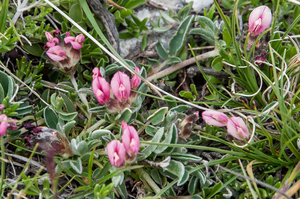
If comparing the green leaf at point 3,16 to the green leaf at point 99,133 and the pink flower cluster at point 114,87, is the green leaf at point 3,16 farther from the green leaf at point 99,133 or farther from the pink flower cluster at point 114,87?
the green leaf at point 99,133

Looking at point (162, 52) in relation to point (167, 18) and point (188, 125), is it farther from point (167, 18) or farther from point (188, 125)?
point (188, 125)

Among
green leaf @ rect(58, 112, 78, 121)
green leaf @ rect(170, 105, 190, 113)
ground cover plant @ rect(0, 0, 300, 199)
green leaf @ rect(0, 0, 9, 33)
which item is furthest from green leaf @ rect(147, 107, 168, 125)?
green leaf @ rect(0, 0, 9, 33)

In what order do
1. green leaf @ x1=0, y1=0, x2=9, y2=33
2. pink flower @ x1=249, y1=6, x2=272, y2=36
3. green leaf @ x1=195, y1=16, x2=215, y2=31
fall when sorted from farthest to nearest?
green leaf @ x1=195, y1=16, x2=215, y2=31, pink flower @ x1=249, y1=6, x2=272, y2=36, green leaf @ x1=0, y1=0, x2=9, y2=33

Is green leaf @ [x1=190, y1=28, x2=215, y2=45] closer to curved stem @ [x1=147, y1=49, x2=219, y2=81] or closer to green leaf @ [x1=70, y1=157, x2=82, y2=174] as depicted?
curved stem @ [x1=147, y1=49, x2=219, y2=81]

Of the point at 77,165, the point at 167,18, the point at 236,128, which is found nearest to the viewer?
the point at 77,165

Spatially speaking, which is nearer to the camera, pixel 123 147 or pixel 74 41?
pixel 123 147

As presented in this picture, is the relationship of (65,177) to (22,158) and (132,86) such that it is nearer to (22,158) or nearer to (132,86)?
(22,158)

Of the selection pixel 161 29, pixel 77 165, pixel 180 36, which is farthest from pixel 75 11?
pixel 77 165
